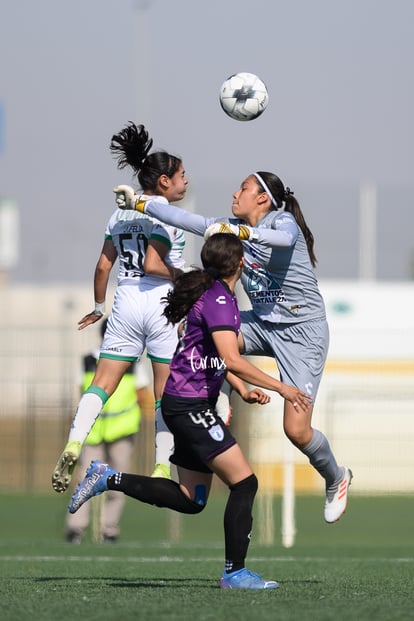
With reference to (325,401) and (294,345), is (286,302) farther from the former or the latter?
(325,401)

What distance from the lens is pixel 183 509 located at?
8078 millimetres

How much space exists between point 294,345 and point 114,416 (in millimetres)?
5484

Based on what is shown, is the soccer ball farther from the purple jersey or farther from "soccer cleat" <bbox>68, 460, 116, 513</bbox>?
"soccer cleat" <bbox>68, 460, 116, 513</bbox>

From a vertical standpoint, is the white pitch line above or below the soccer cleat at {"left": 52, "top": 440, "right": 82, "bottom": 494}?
below

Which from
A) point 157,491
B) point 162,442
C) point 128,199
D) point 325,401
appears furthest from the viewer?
point 325,401

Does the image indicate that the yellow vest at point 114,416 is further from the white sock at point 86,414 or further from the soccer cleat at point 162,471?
the soccer cleat at point 162,471

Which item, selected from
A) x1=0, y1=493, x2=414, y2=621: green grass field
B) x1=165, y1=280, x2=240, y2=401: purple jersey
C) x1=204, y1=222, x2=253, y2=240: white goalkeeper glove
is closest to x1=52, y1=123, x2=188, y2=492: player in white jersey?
x1=204, y1=222, x2=253, y2=240: white goalkeeper glove

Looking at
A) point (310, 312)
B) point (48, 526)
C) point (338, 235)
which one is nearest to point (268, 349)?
point (310, 312)

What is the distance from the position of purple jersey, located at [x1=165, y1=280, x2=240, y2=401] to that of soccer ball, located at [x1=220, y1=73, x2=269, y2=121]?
211cm

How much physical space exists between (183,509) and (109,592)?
28.2 inches

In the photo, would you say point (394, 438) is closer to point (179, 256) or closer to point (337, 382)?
point (337, 382)

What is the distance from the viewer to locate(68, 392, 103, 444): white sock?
9.05 m

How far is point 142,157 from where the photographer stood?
930cm

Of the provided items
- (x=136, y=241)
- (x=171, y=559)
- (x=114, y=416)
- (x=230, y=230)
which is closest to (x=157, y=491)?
(x=230, y=230)
